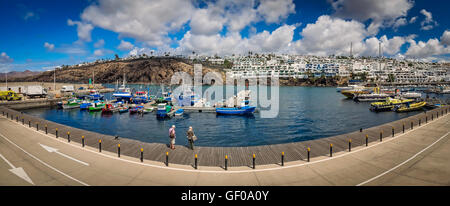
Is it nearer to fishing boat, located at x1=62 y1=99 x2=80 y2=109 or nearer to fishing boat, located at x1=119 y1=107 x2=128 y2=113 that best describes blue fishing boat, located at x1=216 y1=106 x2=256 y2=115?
fishing boat, located at x1=119 y1=107 x2=128 y2=113

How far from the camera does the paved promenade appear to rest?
10.6 m

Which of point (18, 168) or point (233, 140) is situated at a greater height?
point (18, 168)

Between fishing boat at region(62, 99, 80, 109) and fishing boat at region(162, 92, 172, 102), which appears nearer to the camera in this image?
fishing boat at region(62, 99, 80, 109)

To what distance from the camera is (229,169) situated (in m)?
12.3

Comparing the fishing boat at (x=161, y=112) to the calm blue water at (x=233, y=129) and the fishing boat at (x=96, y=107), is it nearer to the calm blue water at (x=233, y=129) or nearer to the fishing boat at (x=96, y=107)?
the calm blue water at (x=233, y=129)

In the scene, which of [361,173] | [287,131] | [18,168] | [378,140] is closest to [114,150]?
[18,168]

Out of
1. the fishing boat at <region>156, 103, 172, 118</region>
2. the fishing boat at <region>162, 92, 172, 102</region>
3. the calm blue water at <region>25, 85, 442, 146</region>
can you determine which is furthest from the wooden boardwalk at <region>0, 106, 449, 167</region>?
the fishing boat at <region>162, 92, 172, 102</region>

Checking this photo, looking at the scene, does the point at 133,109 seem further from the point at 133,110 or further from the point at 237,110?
the point at 237,110

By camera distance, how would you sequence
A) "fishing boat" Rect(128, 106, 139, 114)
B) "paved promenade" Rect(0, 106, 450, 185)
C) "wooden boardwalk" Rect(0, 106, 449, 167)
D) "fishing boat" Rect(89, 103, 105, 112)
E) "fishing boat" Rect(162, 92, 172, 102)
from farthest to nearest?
1. "fishing boat" Rect(162, 92, 172, 102)
2. "fishing boat" Rect(89, 103, 105, 112)
3. "fishing boat" Rect(128, 106, 139, 114)
4. "wooden boardwalk" Rect(0, 106, 449, 167)
5. "paved promenade" Rect(0, 106, 450, 185)

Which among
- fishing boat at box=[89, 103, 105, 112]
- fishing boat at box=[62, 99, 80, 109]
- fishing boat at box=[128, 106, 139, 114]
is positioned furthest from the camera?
fishing boat at box=[62, 99, 80, 109]

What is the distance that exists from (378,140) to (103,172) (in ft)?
71.3
